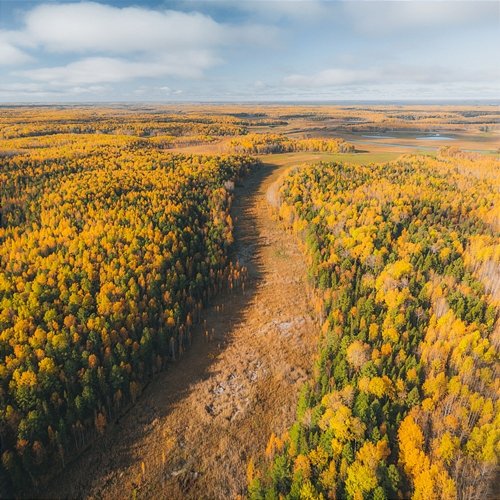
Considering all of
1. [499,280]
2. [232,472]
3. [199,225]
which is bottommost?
[232,472]

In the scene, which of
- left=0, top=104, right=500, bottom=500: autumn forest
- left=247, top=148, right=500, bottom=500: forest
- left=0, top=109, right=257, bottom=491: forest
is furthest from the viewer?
left=0, top=109, right=257, bottom=491: forest

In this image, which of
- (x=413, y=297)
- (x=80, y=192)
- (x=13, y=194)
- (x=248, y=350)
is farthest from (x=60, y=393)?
(x=13, y=194)

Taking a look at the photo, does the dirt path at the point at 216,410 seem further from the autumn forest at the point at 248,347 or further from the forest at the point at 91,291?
the forest at the point at 91,291

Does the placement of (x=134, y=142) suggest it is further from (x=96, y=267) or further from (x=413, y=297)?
(x=413, y=297)

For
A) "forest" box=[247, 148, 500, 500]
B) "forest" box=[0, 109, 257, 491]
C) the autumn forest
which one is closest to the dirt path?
the autumn forest

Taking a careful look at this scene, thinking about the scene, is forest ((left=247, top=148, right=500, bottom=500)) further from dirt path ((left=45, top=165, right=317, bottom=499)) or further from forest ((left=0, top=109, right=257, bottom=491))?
forest ((left=0, top=109, right=257, bottom=491))

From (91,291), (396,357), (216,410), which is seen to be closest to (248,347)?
(216,410)

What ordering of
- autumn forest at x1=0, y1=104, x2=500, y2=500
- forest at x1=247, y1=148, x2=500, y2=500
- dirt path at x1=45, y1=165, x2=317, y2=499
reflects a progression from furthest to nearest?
dirt path at x1=45, y1=165, x2=317, y2=499, autumn forest at x1=0, y1=104, x2=500, y2=500, forest at x1=247, y1=148, x2=500, y2=500
